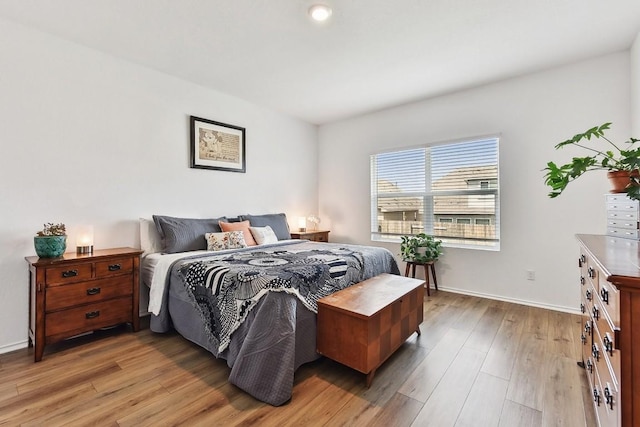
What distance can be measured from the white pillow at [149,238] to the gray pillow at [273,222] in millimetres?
1002

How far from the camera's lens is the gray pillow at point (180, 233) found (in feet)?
9.55

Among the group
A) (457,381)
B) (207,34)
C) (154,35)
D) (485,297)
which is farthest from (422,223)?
(154,35)

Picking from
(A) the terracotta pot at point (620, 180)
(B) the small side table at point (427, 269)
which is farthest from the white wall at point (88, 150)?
(A) the terracotta pot at point (620, 180)

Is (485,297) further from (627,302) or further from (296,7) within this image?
(296,7)

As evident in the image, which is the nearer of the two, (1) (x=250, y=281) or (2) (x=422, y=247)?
(1) (x=250, y=281)

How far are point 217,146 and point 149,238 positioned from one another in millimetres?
1378

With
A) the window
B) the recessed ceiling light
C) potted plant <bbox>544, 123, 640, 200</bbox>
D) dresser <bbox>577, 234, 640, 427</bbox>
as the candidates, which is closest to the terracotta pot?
potted plant <bbox>544, 123, 640, 200</bbox>

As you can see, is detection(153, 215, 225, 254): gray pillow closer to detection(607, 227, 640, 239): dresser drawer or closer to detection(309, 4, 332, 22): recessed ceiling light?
detection(309, 4, 332, 22): recessed ceiling light

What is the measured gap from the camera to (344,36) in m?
2.49

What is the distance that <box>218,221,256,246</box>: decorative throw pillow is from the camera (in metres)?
3.32

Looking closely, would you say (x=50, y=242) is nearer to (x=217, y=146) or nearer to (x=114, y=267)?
(x=114, y=267)

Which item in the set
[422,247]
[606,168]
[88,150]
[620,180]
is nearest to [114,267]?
[88,150]

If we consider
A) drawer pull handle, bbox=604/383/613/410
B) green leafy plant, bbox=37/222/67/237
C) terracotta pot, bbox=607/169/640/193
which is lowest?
drawer pull handle, bbox=604/383/613/410

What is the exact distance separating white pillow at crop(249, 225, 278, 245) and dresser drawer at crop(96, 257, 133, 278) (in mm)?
1256
